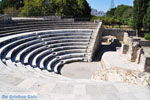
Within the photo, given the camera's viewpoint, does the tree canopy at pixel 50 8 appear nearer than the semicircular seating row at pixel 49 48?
No

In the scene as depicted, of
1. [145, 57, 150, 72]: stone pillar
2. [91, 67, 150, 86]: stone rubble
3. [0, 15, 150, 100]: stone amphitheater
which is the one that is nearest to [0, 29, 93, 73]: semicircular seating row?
[0, 15, 150, 100]: stone amphitheater

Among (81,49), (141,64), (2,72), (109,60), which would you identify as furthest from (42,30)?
(2,72)

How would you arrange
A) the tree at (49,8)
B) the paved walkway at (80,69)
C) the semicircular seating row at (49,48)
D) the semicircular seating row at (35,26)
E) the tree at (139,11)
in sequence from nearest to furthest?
the semicircular seating row at (49,48) → the paved walkway at (80,69) → the semicircular seating row at (35,26) → the tree at (49,8) → the tree at (139,11)

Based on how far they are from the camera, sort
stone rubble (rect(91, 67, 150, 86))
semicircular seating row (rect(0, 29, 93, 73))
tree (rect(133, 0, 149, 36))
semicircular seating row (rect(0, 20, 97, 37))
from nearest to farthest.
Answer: stone rubble (rect(91, 67, 150, 86)) < semicircular seating row (rect(0, 29, 93, 73)) < semicircular seating row (rect(0, 20, 97, 37)) < tree (rect(133, 0, 149, 36))

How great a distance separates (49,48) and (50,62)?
2.07 m

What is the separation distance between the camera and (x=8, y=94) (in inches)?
244

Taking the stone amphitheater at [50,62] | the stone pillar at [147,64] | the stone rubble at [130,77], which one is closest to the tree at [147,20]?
the stone amphitheater at [50,62]

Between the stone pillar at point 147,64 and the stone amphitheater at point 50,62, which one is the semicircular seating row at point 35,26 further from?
the stone pillar at point 147,64

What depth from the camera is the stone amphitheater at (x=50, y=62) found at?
6441 mm

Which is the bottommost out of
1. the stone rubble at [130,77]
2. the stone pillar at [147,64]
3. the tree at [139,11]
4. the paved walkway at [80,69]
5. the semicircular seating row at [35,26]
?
the paved walkway at [80,69]

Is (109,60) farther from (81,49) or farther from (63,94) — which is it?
(63,94)

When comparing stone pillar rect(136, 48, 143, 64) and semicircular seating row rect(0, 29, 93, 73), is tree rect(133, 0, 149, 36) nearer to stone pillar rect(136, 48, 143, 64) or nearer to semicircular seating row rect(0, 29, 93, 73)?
semicircular seating row rect(0, 29, 93, 73)

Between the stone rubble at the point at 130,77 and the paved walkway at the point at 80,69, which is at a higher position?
the stone rubble at the point at 130,77

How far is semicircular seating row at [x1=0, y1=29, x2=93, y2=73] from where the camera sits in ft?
43.3
